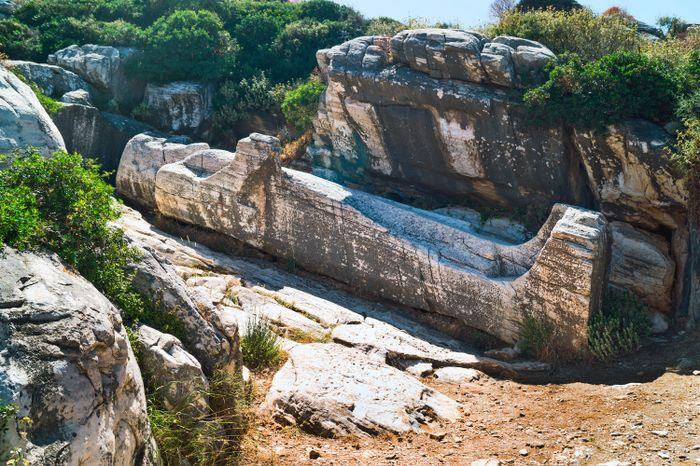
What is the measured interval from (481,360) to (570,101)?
184 inches

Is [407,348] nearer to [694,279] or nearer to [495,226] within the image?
[495,226]

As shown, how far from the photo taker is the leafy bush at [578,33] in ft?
44.7

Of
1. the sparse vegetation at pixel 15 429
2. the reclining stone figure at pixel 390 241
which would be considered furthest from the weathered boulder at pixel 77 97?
the sparse vegetation at pixel 15 429

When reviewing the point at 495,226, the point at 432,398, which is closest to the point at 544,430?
the point at 432,398

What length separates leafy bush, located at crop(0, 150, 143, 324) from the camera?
6.04 metres

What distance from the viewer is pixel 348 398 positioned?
8094mm

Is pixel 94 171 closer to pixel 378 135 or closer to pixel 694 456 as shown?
pixel 694 456

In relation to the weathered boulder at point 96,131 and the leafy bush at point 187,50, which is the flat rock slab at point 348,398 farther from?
the leafy bush at point 187,50

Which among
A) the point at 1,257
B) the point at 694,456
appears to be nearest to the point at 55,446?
the point at 1,257

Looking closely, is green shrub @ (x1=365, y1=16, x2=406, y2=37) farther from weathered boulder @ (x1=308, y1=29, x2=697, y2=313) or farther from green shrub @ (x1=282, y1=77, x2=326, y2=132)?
weathered boulder @ (x1=308, y1=29, x2=697, y2=313)

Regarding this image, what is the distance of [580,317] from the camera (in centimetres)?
991

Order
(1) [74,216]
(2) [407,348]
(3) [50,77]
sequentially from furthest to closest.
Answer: (3) [50,77], (2) [407,348], (1) [74,216]

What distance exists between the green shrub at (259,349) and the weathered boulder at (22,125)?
10.0ft

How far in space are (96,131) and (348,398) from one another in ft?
30.7
